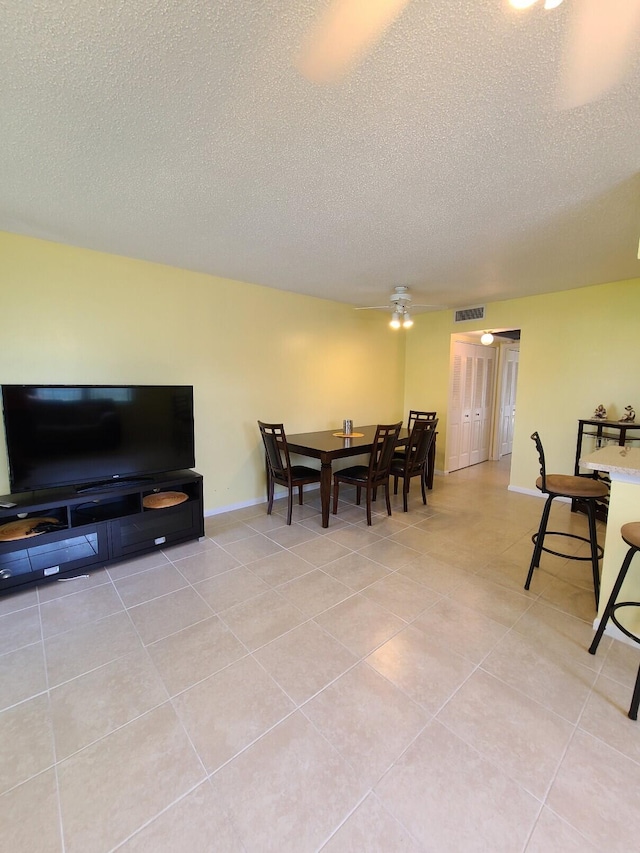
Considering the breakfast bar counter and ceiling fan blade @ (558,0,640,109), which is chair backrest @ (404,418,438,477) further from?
ceiling fan blade @ (558,0,640,109)

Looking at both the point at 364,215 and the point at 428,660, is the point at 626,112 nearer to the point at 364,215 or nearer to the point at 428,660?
the point at 364,215

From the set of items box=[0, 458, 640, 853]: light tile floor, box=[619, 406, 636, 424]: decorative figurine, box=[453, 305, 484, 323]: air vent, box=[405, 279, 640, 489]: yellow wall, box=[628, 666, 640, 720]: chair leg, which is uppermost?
box=[453, 305, 484, 323]: air vent

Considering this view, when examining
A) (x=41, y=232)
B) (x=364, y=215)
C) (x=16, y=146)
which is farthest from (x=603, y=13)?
(x=41, y=232)

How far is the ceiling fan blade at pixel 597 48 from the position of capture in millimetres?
1019

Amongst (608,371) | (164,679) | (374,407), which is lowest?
(164,679)

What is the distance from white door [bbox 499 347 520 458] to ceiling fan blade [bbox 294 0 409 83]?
6.19 m

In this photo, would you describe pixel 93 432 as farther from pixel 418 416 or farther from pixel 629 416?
pixel 629 416

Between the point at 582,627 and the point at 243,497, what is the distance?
10.5 ft

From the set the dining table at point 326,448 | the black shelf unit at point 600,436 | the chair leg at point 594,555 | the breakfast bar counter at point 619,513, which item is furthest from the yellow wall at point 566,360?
the breakfast bar counter at point 619,513

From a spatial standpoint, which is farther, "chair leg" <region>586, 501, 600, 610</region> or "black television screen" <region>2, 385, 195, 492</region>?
"black television screen" <region>2, 385, 195, 492</region>

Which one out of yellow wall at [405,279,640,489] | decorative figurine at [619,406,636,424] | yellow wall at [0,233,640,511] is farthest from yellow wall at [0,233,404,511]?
decorative figurine at [619,406,636,424]

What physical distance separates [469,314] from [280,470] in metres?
3.54

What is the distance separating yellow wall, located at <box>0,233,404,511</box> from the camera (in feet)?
9.00

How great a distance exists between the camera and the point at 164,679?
1.72 metres
